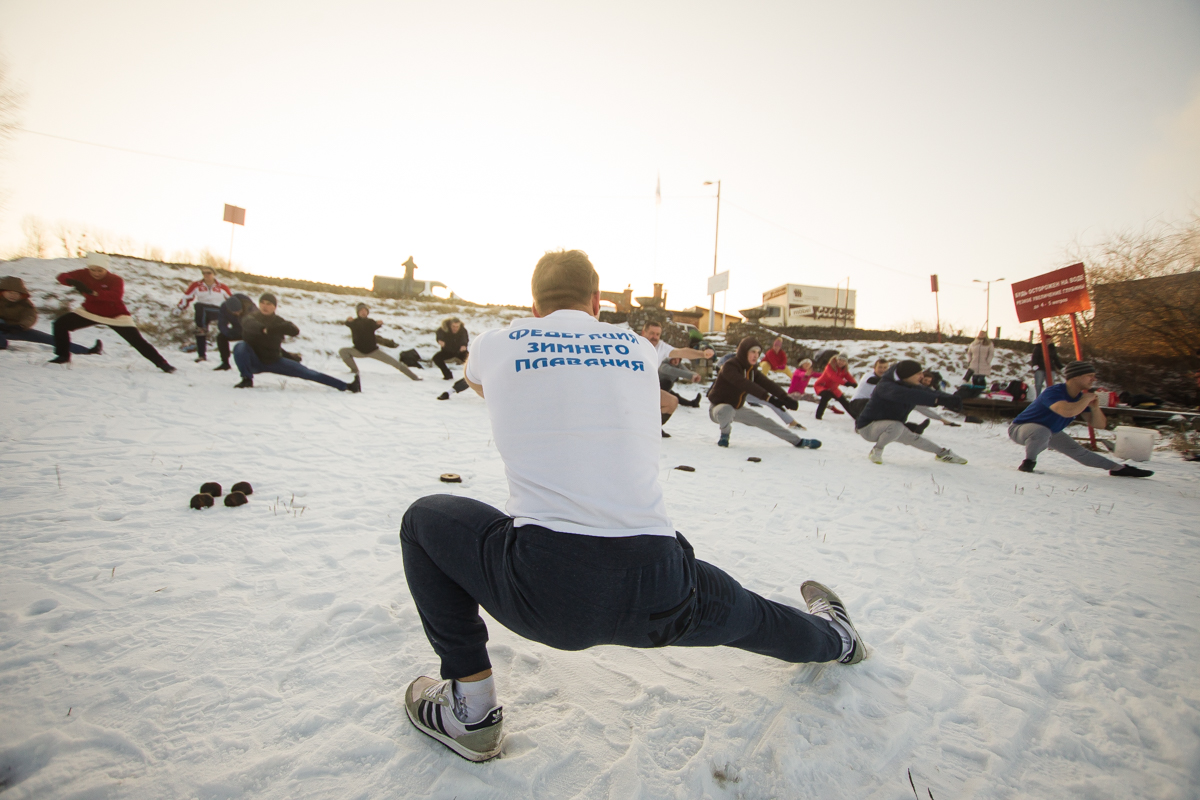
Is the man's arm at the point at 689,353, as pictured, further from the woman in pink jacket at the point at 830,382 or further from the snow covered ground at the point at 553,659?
the woman in pink jacket at the point at 830,382

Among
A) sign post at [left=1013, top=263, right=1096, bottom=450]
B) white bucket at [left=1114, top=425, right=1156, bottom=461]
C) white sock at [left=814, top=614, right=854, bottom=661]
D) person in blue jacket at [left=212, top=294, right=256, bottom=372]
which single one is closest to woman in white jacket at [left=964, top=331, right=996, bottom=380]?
sign post at [left=1013, top=263, right=1096, bottom=450]

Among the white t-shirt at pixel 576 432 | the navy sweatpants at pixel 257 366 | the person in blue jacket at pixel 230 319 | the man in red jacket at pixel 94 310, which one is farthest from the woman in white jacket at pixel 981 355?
the man in red jacket at pixel 94 310

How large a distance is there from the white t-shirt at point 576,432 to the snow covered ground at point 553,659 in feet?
2.85

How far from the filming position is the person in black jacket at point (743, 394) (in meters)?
6.97

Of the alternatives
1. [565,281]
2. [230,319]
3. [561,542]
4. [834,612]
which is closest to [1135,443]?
[834,612]

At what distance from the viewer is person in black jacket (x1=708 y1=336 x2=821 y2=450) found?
274 inches

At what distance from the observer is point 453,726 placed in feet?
4.76

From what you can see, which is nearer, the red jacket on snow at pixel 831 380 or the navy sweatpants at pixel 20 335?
the navy sweatpants at pixel 20 335

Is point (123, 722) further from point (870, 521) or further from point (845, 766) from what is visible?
point (870, 521)

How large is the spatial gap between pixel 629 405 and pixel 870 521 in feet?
12.1

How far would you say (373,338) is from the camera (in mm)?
9125

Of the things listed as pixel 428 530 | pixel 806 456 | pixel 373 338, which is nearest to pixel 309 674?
pixel 428 530

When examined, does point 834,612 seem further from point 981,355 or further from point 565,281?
point 981,355

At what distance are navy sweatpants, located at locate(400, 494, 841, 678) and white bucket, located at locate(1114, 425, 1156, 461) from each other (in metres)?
8.21
